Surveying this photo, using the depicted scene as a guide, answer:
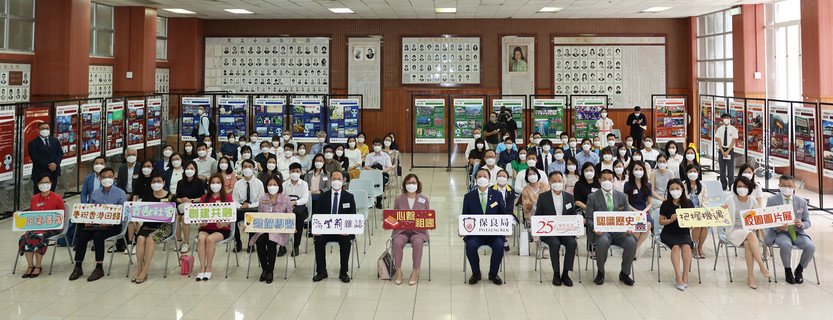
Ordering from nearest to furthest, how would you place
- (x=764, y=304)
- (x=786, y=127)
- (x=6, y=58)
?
(x=764, y=304) < (x=786, y=127) < (x=6, y=58)

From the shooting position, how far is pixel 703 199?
9.83 metres

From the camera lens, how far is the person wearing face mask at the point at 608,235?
8.36 metres

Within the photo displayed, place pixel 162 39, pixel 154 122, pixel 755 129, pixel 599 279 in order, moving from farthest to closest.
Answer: pixel 162 39, pixel 154 122, pixel 755 129, pixel 599 279

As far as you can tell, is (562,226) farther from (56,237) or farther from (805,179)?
(805,179)

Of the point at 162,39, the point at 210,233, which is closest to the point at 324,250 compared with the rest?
the point at 210,233

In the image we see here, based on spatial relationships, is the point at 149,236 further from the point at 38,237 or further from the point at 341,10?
the point at 341,10

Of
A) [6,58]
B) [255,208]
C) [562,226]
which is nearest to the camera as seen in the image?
[562,226]

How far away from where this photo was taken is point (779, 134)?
13.3m

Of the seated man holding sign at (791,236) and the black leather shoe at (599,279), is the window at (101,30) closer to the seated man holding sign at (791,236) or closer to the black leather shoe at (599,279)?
the black leather shoe at (599,279)

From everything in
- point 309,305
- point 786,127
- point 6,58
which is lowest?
point 309,305

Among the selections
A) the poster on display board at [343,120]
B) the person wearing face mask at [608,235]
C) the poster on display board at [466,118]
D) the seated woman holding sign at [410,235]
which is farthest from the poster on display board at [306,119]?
the person wearing face mask at [608,235]

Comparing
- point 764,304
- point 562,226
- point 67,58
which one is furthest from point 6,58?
point 764,304

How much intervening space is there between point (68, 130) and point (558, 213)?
10008mm

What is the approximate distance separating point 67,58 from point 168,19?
25.3 ft
